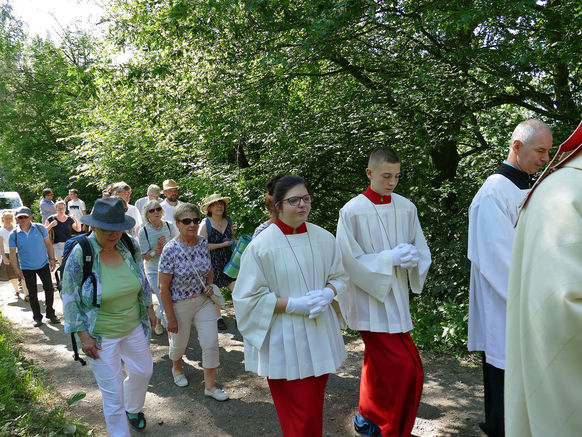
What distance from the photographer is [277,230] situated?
348 centimetres

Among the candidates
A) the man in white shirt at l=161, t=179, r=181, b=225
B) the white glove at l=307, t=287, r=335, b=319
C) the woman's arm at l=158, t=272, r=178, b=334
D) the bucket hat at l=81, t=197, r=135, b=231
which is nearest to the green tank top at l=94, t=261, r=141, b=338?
the bucket hat at l=81, t=197, r=135, b=231

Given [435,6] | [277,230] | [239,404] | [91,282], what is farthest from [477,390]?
[435,6]

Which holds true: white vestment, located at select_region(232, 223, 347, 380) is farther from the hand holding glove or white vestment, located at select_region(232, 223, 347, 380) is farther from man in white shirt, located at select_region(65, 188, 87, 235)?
man in white shirt, located at select_region(65, 188, 87, 235)

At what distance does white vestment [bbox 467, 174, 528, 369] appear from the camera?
11.4ft

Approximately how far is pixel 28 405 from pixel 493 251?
474cm

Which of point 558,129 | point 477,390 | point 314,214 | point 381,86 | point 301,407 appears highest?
point 381,86

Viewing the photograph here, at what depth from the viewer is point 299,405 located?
3.31 meters

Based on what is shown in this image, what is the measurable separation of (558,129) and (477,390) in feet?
11.6

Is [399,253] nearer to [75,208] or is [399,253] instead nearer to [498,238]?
[498,238]

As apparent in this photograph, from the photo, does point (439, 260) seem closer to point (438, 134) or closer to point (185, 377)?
point (438, 134)

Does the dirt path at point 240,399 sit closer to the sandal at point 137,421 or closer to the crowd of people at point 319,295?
the sandal at point 137,421

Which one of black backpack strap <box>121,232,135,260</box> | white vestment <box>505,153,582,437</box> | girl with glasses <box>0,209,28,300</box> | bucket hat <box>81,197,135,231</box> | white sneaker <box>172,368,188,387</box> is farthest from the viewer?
girl with glasses <box>0,209,28,300</box>

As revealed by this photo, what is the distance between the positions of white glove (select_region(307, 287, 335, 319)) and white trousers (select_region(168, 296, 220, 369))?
6.97 feet

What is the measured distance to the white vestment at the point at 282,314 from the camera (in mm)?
3318
